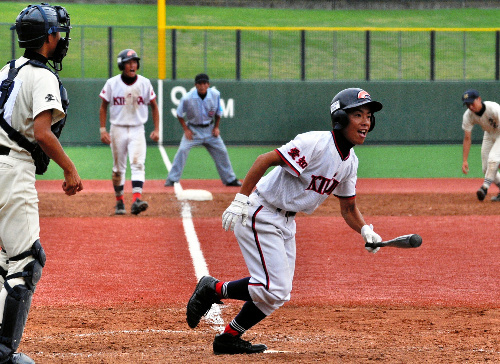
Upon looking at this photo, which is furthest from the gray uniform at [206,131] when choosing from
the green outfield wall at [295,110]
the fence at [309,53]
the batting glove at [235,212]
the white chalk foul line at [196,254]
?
the batting glove at [235,212]

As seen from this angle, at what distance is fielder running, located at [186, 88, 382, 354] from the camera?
Answer: 5102 mm

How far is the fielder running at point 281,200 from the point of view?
16.7 feet

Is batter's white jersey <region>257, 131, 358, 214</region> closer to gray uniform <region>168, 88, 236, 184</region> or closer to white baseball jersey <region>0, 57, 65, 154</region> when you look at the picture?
white baseball jersey <region>0, 57, 65, 154</region>

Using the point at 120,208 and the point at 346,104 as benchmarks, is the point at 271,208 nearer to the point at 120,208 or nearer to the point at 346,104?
the point at 346,104

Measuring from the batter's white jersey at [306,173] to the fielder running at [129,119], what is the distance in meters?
6.18

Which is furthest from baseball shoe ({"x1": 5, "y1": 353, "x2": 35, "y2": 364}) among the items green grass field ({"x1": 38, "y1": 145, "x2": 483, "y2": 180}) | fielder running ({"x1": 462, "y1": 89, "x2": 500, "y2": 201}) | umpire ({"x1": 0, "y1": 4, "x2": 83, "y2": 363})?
green grass field ({"x1": 38, "y1": 145, "x2": 483, "y2": 180})

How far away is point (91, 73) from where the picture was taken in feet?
86.9

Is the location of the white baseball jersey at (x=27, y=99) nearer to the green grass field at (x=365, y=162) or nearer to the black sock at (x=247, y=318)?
the black sock at (x=247, y=318)

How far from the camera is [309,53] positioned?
2464cm

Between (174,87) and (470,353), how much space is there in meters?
17.1

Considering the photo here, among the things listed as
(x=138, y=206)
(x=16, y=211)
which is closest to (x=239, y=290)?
(x=16, y=211)

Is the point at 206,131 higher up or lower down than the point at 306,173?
lower down

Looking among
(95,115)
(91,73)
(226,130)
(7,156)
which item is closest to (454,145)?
(226,130)

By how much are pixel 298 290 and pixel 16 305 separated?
129 inches
